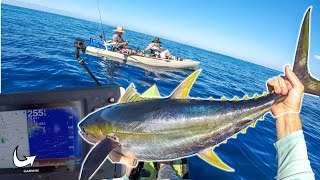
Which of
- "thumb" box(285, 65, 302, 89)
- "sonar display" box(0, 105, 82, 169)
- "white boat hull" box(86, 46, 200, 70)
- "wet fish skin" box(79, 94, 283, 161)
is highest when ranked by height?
"white boat hull" box(86, 46, 200, 70)

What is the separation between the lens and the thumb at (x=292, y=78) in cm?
149

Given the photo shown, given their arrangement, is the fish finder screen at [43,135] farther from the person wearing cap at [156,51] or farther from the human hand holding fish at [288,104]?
the person wearing cap at [156,51]

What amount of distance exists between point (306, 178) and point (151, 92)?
1372mm

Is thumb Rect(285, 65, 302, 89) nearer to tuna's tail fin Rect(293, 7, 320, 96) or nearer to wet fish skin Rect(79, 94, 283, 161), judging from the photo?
tuna's tail fin Rect(293, 7, 320, 96)

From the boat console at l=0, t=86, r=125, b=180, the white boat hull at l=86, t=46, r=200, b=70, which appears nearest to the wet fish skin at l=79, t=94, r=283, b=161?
the boat console at l=0, t=86, r=125, b=180

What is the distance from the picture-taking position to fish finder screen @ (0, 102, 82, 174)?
6.86 ft

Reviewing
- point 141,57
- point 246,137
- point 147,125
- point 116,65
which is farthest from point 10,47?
point 147,125

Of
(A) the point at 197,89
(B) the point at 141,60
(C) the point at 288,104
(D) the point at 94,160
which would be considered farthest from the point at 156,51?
(D) the point at 94,160

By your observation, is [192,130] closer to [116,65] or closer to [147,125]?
[147,125]

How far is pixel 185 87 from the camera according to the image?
1433 mm

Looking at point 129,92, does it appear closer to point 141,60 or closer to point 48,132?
point 48,132

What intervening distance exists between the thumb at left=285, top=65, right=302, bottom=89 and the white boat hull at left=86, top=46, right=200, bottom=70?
1541 centimetres

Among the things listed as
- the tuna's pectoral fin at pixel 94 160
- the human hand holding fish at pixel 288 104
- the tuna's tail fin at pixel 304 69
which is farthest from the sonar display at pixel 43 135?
the tuna's tail fin at pixel 304 69

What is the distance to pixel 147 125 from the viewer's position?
143cm
